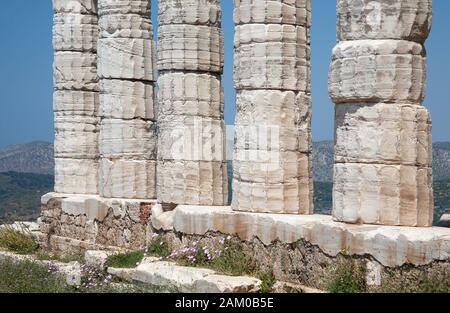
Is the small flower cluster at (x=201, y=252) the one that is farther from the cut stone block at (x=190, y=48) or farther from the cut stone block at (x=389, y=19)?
the cut stone block at (x=389, y=19)

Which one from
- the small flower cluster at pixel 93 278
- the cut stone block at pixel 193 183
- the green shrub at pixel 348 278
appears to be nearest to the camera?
the green shrub at pixel 348 278

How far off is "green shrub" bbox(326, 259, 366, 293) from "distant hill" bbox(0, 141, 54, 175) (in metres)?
57.1

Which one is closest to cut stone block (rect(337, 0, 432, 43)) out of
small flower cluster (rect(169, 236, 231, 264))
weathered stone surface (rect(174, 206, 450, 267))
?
weathered stone surface (rect(174, 206, 450, 267))

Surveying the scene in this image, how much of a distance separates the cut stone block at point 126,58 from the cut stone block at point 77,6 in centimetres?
211

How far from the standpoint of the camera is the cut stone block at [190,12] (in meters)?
17.3

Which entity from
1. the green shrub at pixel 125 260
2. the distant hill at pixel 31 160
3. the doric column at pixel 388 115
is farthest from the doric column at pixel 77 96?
the distant hill at pixel 31 160

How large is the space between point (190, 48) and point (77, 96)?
4964 millimetres

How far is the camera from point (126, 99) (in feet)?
63.7

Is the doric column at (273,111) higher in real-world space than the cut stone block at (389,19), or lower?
lower

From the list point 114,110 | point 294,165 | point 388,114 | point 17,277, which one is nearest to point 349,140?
point 388,114

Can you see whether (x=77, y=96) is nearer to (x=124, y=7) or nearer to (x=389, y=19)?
(x=124, y=7)

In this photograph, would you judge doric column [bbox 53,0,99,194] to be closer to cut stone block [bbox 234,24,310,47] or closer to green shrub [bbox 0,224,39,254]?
green shrub [bbox 0,224,39,254]

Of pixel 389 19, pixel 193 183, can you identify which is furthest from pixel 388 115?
pixel 193 183

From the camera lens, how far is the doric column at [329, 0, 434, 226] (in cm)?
1270
